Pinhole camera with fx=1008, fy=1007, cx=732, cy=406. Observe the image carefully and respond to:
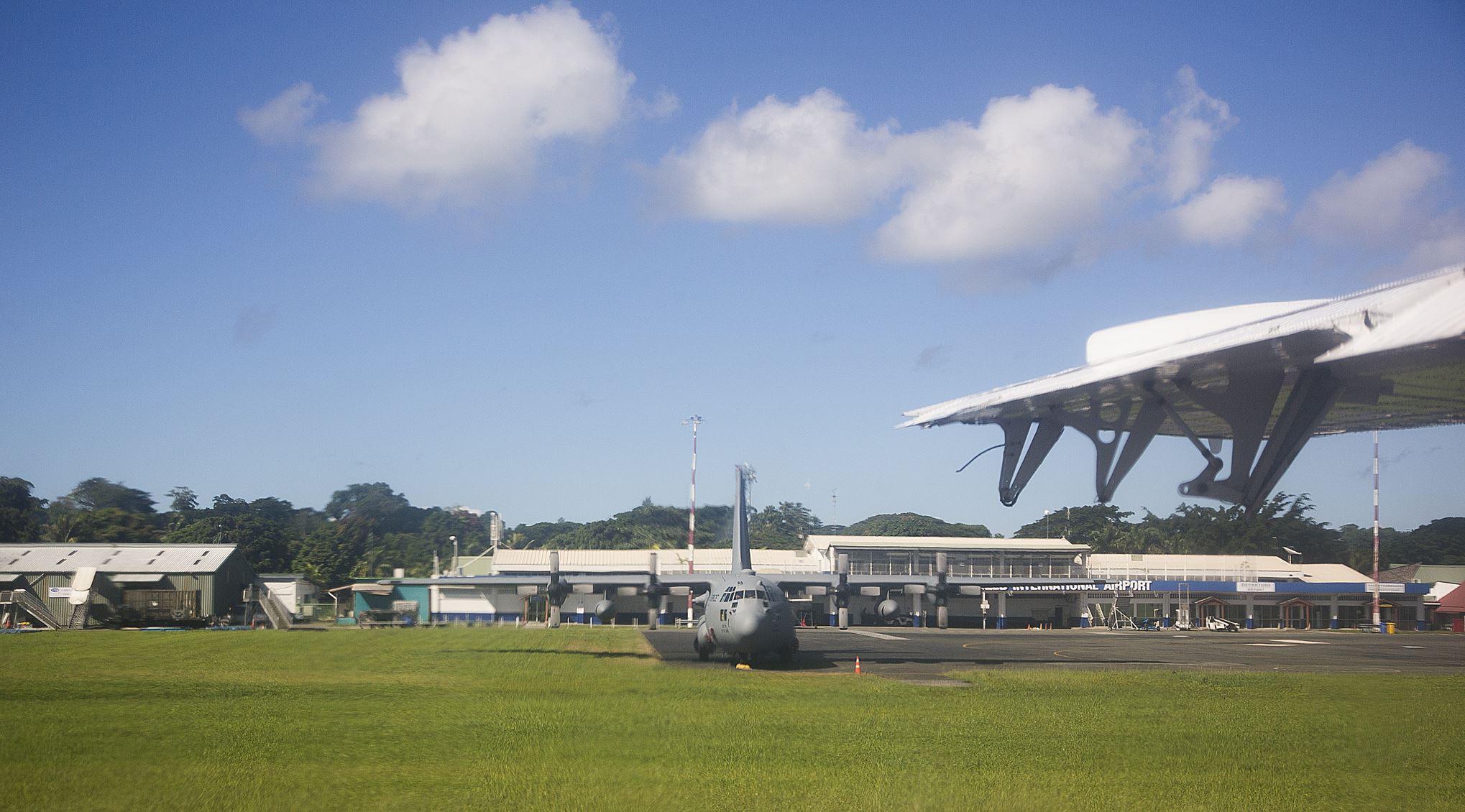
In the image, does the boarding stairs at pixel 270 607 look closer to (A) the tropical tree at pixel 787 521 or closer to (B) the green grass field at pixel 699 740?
(B) the green grass field at pixel 699 740

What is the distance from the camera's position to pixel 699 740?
16875 millimetres

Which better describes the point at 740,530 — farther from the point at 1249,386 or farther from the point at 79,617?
the point at 79,617

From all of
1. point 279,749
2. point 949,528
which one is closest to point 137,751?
point 279,749

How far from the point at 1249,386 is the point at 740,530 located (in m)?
20.1

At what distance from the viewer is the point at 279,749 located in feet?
51.2

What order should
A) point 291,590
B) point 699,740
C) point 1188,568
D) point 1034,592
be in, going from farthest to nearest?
point 1188,568 → point 1034,592 → point 291,590 → point 699,740

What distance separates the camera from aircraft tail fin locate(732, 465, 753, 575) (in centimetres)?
3672

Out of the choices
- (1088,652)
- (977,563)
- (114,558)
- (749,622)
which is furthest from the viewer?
(977,563)

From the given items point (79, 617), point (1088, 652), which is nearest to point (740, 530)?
point (1088, 652)

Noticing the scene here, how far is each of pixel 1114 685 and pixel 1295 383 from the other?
36.4ft

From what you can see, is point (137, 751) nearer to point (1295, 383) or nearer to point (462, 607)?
point (1295, 383)

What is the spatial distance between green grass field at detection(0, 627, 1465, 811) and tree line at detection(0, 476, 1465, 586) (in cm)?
5284

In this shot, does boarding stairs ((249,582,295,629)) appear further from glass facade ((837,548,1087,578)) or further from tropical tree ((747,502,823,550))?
tropical tree ((747,502,823,550))

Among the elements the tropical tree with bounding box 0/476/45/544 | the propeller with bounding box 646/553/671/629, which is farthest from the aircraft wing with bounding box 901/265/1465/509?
the tropical tree with bounding box 0/476/45/544
